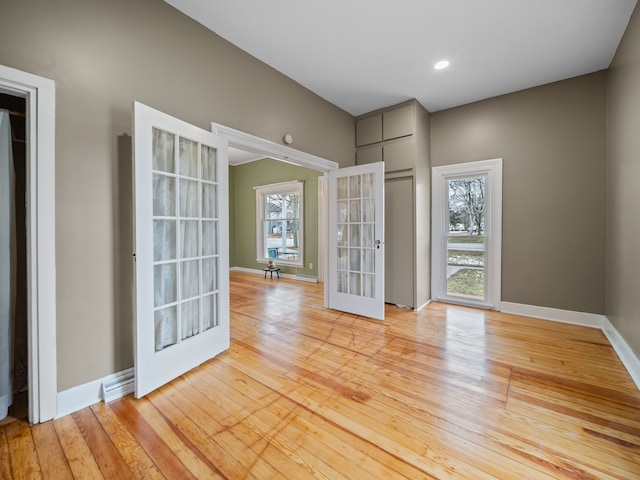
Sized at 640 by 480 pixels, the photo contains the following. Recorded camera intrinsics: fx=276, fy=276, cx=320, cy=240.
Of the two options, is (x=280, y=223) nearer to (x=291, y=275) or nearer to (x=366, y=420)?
(x=291, y=275)

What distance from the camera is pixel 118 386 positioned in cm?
185

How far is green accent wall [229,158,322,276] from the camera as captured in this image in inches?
237

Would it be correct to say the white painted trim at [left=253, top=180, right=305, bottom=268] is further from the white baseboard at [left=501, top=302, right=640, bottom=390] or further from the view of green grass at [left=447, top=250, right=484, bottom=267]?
the white baseboard at [left=501, top=302, right=640, bottom=390]

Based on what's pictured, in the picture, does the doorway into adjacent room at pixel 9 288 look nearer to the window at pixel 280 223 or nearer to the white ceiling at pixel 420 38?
the white ceiling at pixel 420 38

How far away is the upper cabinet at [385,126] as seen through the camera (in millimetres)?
3697

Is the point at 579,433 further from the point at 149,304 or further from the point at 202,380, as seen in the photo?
the point at 149,304

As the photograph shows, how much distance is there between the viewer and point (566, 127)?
3.22 meters

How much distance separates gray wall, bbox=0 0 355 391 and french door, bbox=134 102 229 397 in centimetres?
19

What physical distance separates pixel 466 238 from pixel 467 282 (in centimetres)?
63

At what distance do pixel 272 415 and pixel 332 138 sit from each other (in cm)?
324

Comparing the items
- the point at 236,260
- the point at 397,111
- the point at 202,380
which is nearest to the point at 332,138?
the point at 397,111

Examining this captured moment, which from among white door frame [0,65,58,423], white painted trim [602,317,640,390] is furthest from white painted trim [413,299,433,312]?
white door frame [0,65,58,423]

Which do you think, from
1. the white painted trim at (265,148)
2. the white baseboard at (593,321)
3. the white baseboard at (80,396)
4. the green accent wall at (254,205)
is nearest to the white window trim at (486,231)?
the white baseboard at (593,321)

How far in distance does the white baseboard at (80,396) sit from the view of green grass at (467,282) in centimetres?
404
